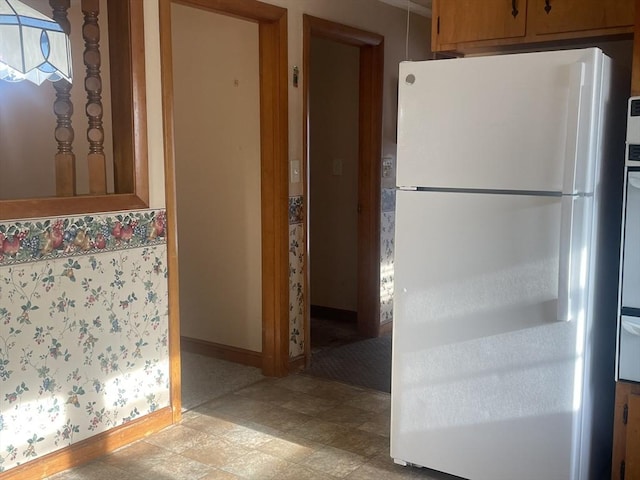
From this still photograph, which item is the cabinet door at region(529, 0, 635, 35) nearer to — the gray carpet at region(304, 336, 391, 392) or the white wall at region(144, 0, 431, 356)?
the white wall at region(144, 0, 431, 356)

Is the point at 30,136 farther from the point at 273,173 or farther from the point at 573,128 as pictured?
the point at 573,128

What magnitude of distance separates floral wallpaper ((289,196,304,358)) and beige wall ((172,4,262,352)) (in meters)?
0.19

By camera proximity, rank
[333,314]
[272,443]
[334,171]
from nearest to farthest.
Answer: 1. [272,443]
2. [334,171]
3. [333,314]

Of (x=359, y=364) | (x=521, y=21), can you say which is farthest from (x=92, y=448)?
(x=521, y=21)

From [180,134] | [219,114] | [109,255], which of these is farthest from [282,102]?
[109,255]

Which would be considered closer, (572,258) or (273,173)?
(572,258)

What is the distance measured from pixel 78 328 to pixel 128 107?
928 millimetres

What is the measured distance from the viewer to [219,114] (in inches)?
148

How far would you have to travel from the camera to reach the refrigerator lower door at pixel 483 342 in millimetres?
2162

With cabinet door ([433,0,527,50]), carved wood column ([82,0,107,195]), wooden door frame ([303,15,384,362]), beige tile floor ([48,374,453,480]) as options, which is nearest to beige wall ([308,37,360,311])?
wooden door frame ([303,15,384,362])

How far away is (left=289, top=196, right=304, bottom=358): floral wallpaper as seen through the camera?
3662mm

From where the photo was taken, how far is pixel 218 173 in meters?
3.82

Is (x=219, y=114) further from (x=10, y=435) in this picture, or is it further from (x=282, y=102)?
(x=10, y=435)

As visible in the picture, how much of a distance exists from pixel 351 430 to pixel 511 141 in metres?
1.50
